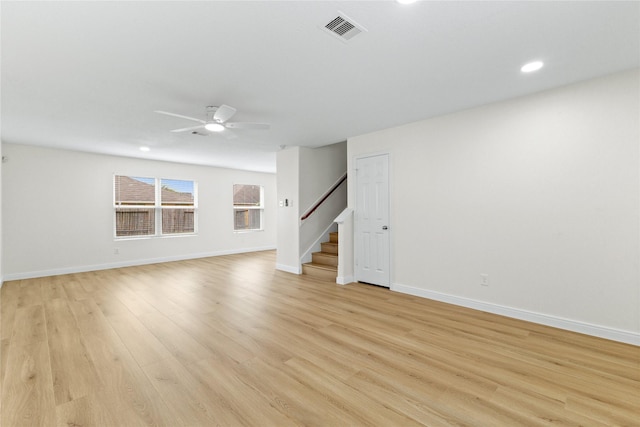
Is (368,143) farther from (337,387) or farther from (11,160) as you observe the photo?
(11,160)

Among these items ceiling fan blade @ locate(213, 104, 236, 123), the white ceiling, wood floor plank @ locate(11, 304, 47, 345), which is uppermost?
the white ceiling

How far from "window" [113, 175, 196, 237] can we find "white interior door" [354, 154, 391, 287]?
5088 mm

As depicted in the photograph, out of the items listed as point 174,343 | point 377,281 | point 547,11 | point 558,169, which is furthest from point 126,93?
point 558,169

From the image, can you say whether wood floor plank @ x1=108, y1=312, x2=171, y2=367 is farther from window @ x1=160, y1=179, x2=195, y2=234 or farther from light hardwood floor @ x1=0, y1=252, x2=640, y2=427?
window @ x1=160, y1=179, x2=195, y2=234

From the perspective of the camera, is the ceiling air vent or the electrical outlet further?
the electrical outlet

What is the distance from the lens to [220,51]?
7.45ft

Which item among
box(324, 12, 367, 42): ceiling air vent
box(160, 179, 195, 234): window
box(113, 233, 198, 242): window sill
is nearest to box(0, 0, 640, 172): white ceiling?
box(324, 12, 367, 42): ceiling air vent

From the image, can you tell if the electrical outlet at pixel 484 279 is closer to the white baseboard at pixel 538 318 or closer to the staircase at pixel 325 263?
the white baseboard at pixel 538 318

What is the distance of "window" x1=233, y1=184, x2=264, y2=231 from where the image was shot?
863cm

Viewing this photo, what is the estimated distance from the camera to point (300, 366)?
228 cm

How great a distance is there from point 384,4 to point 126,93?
9.43 ft

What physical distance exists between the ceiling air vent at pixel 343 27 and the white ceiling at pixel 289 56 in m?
0.04

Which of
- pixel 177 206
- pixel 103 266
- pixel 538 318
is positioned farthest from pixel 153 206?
pixel 538 318

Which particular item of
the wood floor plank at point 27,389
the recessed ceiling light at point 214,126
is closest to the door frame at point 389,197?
the recessed ceiling light at point 214,126
